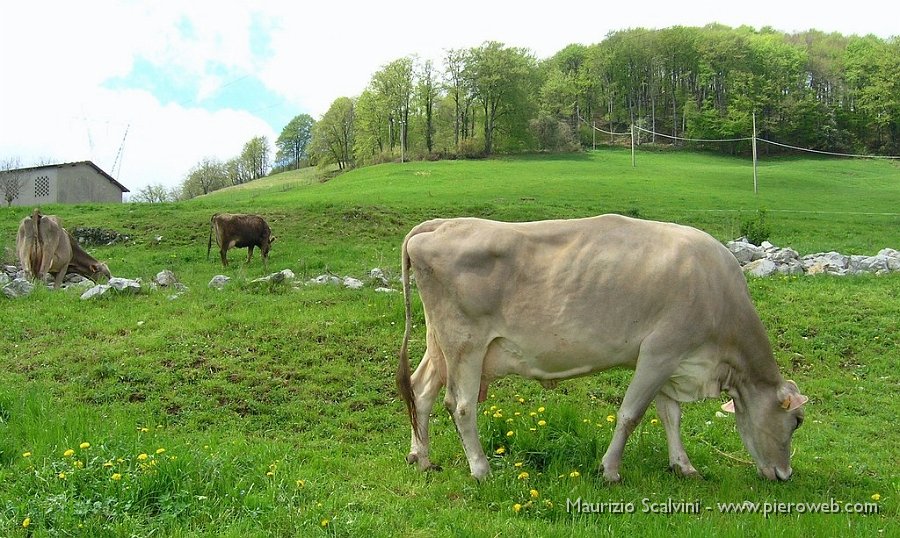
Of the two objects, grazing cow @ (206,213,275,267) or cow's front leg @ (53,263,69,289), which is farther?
grazing cow @ (206,213,275,267)

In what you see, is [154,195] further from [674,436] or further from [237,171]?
[674,436]

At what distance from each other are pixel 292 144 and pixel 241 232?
94874 mm

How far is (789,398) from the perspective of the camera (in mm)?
6477

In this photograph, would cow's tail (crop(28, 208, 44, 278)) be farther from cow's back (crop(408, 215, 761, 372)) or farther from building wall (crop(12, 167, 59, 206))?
building wall (crop(12, 167, 59, 206))

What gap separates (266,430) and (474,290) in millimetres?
3203

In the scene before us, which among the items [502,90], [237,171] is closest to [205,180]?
[237,171]

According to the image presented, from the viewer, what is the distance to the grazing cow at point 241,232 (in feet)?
69.9

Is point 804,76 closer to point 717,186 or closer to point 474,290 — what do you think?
point 717,186

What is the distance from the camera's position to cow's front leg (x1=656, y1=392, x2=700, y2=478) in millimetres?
6521

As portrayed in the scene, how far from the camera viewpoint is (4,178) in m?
47.9

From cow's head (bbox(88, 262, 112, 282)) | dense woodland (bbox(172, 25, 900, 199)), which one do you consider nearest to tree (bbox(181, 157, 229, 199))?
dense woodland (bbox(172, 25, 900, 199))

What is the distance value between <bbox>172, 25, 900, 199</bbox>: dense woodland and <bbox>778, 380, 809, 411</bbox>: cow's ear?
6503 cm

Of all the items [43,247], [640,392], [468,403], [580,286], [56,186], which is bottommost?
[468,403]

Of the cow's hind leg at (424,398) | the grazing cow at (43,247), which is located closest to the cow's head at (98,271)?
the grazing cow at (43,247)
